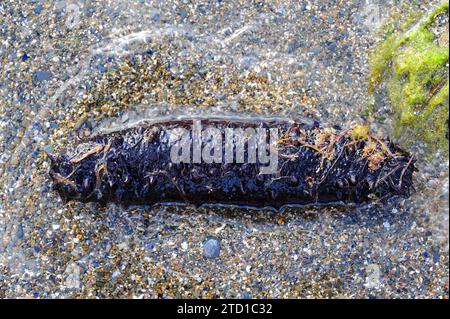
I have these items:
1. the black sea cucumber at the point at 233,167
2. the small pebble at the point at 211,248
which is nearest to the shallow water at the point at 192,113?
the small pebble at the point at 211,248

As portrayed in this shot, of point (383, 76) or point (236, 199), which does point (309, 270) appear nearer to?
point (236, 199)

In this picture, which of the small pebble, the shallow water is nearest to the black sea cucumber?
the shallow water

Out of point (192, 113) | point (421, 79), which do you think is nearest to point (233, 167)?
point (192, 113)

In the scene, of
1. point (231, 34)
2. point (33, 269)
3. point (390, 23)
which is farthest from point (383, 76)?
point (33, 269)

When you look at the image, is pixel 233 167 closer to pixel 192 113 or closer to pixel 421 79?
pixel 192 113
